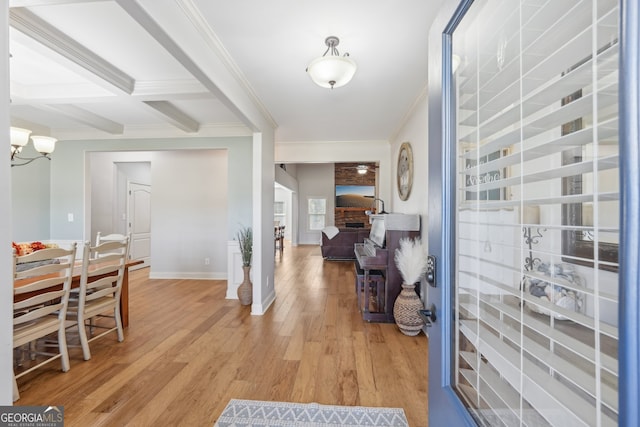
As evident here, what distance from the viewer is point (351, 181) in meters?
10.8

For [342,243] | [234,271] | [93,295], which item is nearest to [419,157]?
[234,271]

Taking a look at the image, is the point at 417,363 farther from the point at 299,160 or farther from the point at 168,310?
the point at 299,160

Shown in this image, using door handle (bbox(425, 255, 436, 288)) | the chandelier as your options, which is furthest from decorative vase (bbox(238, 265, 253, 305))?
door handle (bbox(425, 255, 436, 288))

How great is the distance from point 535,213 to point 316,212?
1045cm

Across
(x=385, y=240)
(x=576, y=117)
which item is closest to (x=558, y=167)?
(x=576, y=117)

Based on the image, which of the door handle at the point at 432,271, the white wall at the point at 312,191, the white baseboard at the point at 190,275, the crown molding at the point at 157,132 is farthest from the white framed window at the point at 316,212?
the door handle at the point at 432,271

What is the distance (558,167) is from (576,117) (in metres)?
0.10

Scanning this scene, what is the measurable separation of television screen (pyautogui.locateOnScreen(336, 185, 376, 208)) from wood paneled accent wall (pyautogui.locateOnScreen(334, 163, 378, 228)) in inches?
6.2

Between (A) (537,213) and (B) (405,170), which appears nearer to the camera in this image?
(A) (537,213)

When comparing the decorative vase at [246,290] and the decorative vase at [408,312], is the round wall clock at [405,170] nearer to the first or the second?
the decorative vase at [408,312]

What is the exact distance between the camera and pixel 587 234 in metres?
Result: 0.47

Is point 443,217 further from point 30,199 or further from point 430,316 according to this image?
point 30,199

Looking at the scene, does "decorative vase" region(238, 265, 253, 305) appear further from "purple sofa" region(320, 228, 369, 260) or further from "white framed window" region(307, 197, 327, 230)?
"white framed window" region(307, 197, 327, 230)

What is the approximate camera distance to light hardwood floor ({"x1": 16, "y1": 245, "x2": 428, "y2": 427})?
1.77 meters
